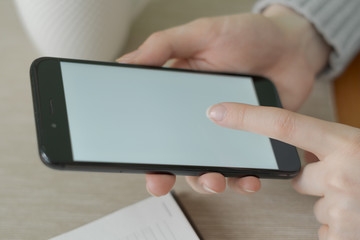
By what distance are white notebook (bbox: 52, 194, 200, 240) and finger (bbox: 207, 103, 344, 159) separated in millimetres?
119

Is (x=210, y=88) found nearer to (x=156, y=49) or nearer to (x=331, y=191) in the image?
(x=156, y=49)

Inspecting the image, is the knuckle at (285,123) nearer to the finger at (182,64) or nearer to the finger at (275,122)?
the finger at (275,122)

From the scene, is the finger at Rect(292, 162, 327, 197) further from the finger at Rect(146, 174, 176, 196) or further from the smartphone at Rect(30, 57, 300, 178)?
the finger at Rect(146, 174, 176, 196)

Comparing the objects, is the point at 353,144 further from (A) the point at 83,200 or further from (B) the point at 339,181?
(A) the point at 83,200

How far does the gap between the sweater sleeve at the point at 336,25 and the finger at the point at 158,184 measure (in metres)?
0.38

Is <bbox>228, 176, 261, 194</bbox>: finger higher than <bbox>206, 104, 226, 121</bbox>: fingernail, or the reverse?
<bbox>206, 104, 226, 121</bbox>: fingernail

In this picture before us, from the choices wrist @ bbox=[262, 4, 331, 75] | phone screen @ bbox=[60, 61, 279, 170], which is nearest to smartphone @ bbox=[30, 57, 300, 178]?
phone screen @ bbox=[60, 61, 279, 170]

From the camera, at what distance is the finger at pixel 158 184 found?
432 millimetres

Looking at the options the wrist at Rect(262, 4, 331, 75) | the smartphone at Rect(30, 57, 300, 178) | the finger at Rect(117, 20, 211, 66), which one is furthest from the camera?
the wrist at Rect(262, 4, 331, 75)

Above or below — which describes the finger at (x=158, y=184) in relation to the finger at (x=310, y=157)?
above

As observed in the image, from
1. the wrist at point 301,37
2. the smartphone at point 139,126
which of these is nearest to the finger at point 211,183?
the smartphone at point 139,126

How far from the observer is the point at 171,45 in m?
0.55

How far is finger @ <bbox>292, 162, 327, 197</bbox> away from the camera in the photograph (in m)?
0.48

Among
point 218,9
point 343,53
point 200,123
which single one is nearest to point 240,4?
point 218,9
